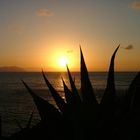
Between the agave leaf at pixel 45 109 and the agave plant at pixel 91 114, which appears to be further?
the agave leaf at pixel 45 109

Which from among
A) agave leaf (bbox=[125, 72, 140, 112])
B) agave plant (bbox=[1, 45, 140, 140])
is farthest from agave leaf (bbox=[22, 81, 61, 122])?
agave leaf (bbox=[125, 72, 140, 112])

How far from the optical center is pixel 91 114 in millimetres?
952

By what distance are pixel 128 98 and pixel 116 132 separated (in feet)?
0.35

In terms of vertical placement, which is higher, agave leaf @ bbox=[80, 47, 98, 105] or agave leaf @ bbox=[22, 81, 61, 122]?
agave leaf @ bbox=[80, 47, 98, 105]

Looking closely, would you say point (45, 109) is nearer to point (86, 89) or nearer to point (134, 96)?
point (86, 89)

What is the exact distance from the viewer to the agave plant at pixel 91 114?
2.88 feet

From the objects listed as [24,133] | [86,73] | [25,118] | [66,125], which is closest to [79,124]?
[66,125]

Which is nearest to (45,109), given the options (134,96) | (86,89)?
(86,89)

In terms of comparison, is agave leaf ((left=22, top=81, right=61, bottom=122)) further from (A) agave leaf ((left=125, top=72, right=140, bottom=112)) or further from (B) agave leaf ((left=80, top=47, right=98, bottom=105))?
(A) agave leaf ((left=125, top=72, right=140, bottom=112))

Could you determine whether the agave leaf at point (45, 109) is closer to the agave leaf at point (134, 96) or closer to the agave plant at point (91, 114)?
the agave plant at point (91, 114)

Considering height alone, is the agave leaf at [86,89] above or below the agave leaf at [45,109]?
above

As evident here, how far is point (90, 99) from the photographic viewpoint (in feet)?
3.19

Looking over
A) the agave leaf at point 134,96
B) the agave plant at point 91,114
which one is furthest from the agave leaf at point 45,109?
the agave leaf at point 134,96

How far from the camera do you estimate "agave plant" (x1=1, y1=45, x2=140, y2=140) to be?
877 mm
